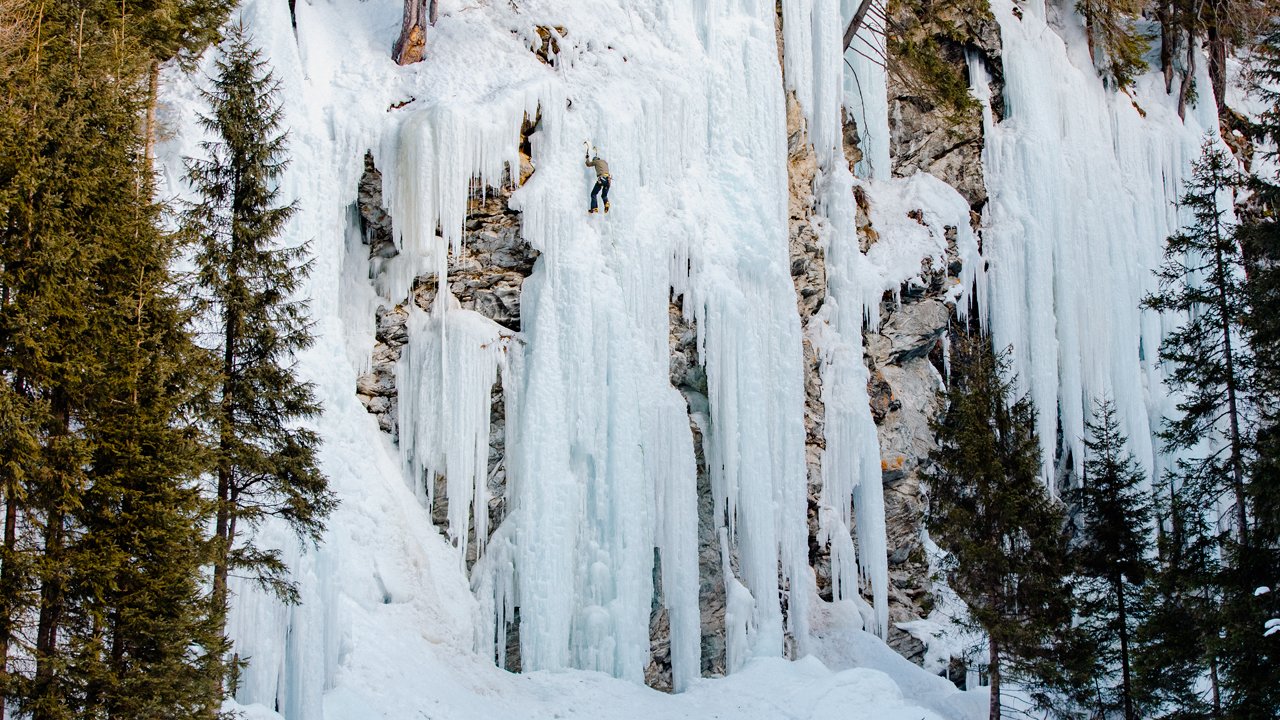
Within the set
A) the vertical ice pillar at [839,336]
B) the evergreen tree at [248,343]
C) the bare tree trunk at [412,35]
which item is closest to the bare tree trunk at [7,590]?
the evergreen tree at [248,343]

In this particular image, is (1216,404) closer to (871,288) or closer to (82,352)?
(871,288)

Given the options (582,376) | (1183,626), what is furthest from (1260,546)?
(582,376)

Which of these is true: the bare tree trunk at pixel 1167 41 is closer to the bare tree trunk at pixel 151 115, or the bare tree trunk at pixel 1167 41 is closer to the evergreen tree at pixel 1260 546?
the evergreen tree at pixel 1260 546

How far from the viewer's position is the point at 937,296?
2636 centimetres

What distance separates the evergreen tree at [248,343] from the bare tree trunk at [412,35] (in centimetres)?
730

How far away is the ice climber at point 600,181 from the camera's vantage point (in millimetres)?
19875

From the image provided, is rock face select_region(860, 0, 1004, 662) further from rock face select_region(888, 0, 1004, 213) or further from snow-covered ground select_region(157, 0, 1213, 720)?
snow-covered ground select_region(157, 0, 1213, 720)

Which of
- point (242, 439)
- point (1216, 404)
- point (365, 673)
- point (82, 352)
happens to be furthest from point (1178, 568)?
point (82, 352)

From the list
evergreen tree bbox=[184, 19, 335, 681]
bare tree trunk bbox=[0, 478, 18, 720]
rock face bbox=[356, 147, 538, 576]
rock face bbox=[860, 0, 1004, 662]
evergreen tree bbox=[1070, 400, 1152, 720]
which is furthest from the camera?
rock face bbox=[860, 0, 1004, 662]

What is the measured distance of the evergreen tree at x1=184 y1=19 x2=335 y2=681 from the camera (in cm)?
1193

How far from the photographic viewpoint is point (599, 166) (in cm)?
2002

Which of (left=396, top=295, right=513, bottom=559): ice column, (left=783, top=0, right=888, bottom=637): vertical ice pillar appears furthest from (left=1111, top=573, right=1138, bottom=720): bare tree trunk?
(left=396, top=295, right=513, bottom=559): ice column

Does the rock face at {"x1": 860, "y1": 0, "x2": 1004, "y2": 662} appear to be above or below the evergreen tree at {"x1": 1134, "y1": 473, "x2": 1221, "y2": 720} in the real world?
above

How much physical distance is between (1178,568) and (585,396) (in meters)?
8.68
